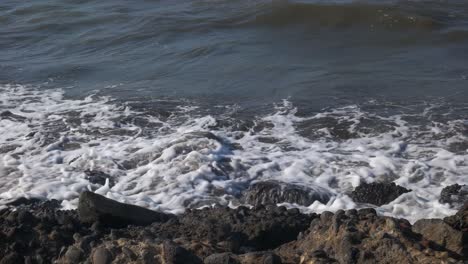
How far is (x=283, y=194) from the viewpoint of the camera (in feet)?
22.0

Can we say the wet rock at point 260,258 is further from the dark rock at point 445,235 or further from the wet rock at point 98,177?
the wet rock at point 98,177

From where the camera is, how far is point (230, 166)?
7660 mm

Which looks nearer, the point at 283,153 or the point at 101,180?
the point at 101,180

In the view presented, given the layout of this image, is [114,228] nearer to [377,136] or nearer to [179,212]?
[179,212]

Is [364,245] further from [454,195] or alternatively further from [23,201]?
[23,201]

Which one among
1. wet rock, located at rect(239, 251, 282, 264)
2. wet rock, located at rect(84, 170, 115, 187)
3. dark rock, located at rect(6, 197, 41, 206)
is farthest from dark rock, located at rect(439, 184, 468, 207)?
dark rock, located at rect(6, 197, 41, 206)

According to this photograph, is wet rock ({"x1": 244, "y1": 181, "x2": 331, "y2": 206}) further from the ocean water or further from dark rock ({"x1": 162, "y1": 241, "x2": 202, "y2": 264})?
dark rock ({"x1": 162, "y1": 241, "x2": 202, "y2": 264})

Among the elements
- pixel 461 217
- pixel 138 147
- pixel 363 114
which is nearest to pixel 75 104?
pixel 138 147

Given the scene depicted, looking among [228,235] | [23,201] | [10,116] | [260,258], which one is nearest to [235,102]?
[10,116]

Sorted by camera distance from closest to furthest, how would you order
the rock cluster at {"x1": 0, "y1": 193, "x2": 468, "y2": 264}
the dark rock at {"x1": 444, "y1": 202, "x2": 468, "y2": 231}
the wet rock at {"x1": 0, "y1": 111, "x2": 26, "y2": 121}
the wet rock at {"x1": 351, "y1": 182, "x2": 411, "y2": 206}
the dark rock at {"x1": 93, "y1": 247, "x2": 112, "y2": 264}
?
the rock cluster at {"x1": 0, "y1": 193, "x2": 468, "y2": 264}
the dark rock at {"x1": 93, "y1": 247, "x2": 112, "y2": 264}
the dark rock at {"x1": 444, "y1": 202, "x2": 468, "y2": 231}
the wet rock at {"x1": 351, "y1": 182, "x2": 411, "y2": 206}
the wet rock at {"x1": 0, "y1": 111, "x2": 26, "y2": 121}

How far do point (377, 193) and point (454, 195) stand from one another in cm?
72

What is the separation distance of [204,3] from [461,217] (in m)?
14.4

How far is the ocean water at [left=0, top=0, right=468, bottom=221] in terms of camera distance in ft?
23.9

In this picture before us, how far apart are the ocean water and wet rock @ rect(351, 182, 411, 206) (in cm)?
11
